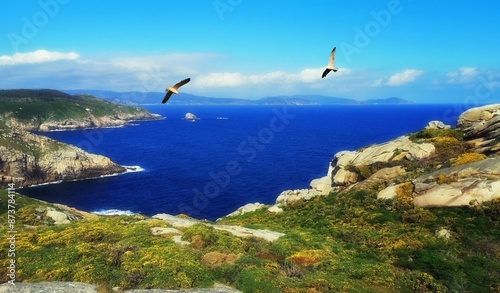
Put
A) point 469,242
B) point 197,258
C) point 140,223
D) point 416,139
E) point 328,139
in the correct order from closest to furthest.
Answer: point 197,258, point 469,242, point 140,223, point 416,139, point 328,139

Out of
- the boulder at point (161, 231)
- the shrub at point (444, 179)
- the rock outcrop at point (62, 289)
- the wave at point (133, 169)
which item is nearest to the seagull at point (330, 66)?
the rock outcrop at point (62, 289)

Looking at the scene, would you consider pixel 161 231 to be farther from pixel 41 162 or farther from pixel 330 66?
pixel 41 162

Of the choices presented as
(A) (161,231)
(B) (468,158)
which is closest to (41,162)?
(A) (161,231)

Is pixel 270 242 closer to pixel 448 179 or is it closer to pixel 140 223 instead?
pixel 140 223

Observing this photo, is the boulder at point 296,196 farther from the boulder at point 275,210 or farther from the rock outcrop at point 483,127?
the rock outcrop at point 483,127

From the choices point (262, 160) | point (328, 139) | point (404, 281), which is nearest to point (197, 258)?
point (404, 281)

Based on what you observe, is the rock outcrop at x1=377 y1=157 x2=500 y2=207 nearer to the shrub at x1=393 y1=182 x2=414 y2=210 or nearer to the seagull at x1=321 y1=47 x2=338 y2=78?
the shrub at x1=393 y1=182 x2=414 y2=210
